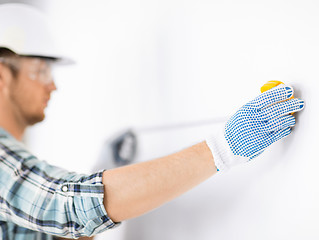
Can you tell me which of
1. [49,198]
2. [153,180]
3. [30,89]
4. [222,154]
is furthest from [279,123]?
[30,89]

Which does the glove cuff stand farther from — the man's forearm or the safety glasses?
the safety glasses

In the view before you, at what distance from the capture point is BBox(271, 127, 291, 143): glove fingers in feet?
2.53

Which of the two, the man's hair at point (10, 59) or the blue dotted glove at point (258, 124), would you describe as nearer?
the blue dotted glove at point (258, 124)

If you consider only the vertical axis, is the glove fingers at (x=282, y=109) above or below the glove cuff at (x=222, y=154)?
above

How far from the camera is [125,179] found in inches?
31.1

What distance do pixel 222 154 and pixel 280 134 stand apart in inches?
5.4

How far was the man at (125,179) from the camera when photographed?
0.75 m

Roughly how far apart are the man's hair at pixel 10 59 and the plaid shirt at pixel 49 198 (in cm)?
41

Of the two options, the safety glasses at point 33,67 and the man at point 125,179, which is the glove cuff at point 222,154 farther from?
the safety glasses at point 33,67

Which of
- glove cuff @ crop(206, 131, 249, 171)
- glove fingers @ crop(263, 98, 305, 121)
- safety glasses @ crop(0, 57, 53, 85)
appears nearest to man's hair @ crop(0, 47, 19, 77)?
safety glasses @ crop(0, 57, 53, 85)

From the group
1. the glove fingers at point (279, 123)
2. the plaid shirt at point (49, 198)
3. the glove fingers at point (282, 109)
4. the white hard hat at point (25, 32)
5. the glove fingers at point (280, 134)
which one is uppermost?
the white hard hat at point (25, 32)

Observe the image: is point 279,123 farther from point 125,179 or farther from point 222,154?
point 125,179

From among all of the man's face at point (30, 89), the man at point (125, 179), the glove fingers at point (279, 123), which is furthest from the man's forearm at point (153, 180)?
the man's face at point (30, 89)

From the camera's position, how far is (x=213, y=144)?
79 centimetres
